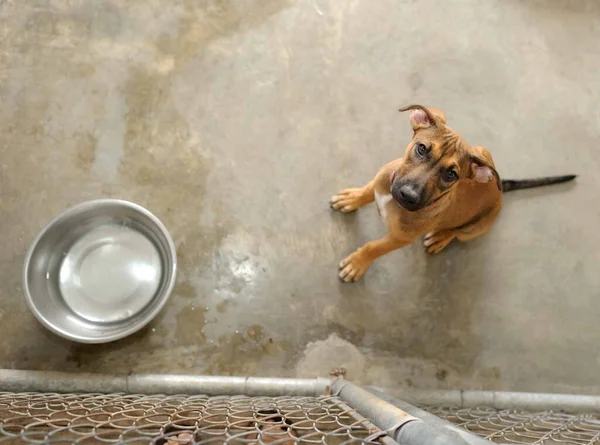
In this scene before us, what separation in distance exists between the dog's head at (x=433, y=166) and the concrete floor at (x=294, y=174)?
124 centimetres

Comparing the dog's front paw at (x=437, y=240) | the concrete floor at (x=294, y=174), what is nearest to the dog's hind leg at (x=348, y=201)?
the concrete floor at (x=294, y=174)

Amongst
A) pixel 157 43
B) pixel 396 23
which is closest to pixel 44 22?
pixel 157 43

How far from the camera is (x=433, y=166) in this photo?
95.9 inches

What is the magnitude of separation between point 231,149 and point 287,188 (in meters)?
0.56

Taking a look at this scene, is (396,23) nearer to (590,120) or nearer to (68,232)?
(590,120)

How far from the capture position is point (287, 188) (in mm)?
3723

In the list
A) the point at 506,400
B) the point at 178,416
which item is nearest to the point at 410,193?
the point at 178,416

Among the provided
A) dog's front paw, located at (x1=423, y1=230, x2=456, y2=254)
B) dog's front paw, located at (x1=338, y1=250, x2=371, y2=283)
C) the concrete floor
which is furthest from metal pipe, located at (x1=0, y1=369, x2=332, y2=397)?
dog's front paw, located at (x1=423, y1=230, x2=456, y2=254)

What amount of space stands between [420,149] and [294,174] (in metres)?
1.45

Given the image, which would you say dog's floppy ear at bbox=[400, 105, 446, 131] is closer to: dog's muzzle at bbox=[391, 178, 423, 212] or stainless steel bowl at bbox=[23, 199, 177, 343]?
dog's muzzle at bbox=[391, 178, 423, 212]

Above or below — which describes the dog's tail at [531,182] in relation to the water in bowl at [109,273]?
above

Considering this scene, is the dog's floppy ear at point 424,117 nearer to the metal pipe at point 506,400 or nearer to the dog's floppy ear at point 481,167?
the dog's floppy ear at point 481,167

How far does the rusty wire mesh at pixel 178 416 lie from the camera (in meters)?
2.27

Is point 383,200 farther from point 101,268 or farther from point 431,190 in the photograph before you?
point 101,268
